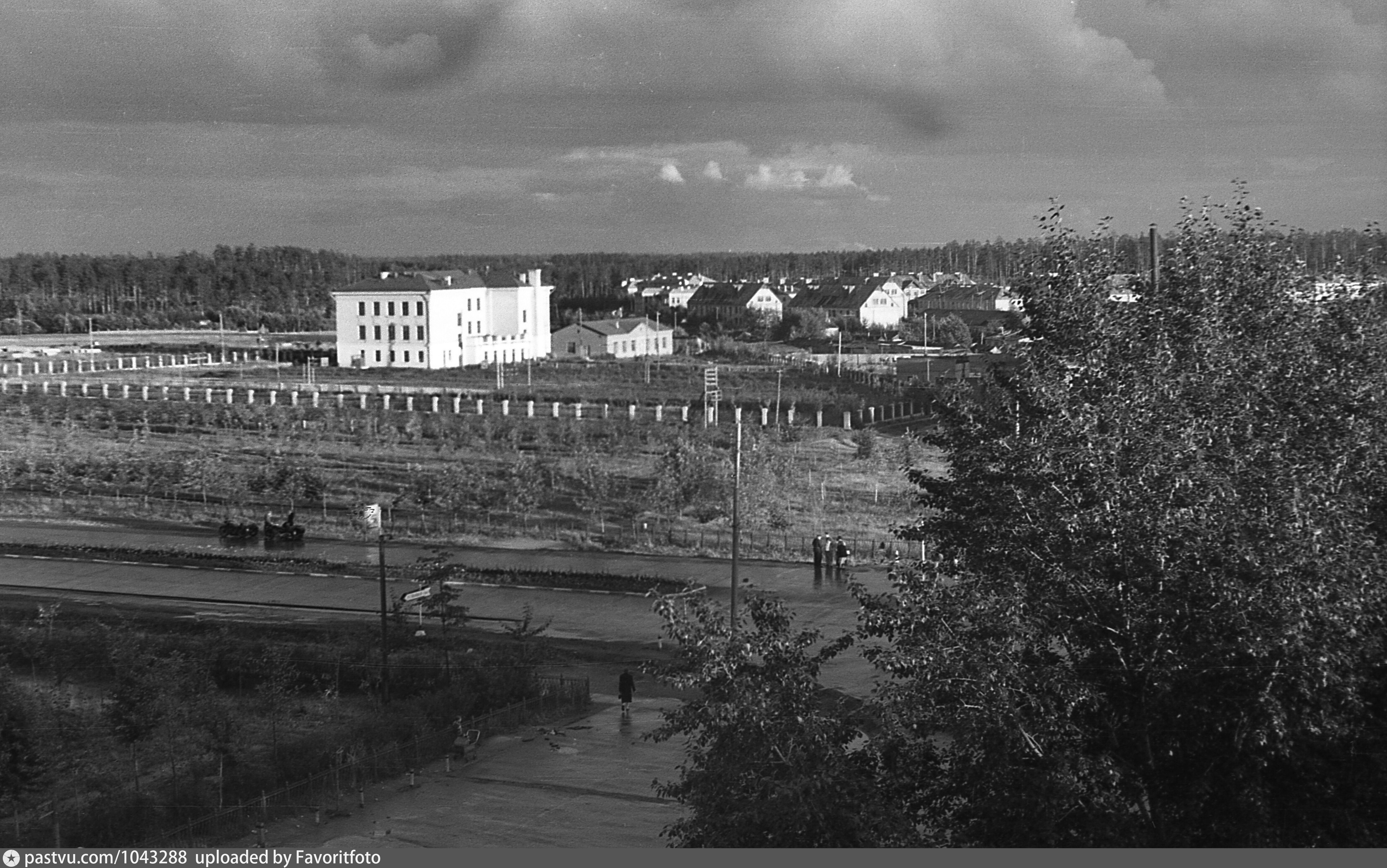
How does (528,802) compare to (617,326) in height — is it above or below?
below

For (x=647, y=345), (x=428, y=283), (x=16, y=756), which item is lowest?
(x=16, y=756)

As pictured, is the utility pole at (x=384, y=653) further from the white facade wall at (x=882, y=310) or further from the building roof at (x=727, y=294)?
the building roof at (x=727, y=294)

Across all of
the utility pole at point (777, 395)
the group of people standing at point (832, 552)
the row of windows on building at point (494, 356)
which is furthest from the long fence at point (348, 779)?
the row of windows on building at point (494, 356)

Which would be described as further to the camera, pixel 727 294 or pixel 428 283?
pixel 727 294

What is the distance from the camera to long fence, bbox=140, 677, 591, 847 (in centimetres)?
1070

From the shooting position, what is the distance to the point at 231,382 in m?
49.4

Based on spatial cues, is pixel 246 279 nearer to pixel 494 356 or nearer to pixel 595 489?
pixel 494 356

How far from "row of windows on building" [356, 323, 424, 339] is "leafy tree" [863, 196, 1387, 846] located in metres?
47.5

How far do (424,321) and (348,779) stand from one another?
43518mm

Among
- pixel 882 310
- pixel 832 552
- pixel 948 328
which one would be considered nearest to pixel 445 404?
pixel 832 552

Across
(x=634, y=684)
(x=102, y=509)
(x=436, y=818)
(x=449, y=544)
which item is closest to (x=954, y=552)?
(x=436, y=818)

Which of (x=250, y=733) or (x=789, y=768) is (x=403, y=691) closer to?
(x=250, y=733)

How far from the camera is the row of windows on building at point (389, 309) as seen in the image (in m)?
54.2

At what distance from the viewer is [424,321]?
5428 cm
